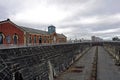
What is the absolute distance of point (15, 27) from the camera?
174 feet

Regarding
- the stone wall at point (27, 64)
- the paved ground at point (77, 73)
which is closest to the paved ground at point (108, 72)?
the paved ground at point (77, 73)

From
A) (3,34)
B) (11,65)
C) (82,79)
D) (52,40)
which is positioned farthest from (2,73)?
(52,40)

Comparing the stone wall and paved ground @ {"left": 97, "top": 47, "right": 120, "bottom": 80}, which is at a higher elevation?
the stone wall

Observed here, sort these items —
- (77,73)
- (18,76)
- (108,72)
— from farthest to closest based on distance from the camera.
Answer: (108,72)
(77,73)
(18,76)

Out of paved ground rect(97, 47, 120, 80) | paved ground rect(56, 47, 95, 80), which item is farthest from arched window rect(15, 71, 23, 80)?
paved ground rect(97, 47, 120, 80)

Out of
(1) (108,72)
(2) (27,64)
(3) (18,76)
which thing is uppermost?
(2) (27,64)

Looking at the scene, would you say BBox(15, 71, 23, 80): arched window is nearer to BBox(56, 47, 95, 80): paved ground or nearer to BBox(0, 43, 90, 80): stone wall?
Result: BBox(0, 43, 90, 80): stone wall

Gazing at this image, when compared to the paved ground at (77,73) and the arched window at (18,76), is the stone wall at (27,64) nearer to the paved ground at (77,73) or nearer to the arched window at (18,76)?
the arched window at (18,76)

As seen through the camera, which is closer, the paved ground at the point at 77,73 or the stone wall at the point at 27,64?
the stone wall at the point at 27,64

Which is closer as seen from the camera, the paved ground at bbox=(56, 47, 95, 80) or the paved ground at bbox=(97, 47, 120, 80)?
the paved ground at bbox=(56, 47, 95, 80)

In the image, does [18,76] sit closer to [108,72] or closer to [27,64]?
[27,64]

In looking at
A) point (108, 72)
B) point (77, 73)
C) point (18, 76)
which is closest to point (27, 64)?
point (18, 76)

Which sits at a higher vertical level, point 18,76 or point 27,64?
point 27,64

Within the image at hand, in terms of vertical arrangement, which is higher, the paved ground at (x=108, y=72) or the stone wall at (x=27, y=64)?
the stone wall at (x=27, y=64)
